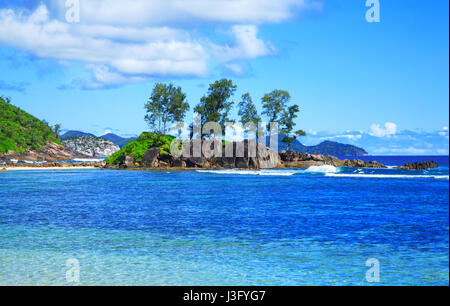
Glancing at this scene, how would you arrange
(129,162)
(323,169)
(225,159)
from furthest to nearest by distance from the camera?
(129,162) < (225,159) < (323,169)

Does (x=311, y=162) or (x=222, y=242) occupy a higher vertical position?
(x=311, y=162)

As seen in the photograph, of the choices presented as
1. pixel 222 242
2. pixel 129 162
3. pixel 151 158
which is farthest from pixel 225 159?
pixel 222 242

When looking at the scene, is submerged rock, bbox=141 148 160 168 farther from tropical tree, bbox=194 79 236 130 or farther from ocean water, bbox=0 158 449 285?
ocean water, bbox=0 158 449 285

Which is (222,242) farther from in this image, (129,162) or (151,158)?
(129,162)

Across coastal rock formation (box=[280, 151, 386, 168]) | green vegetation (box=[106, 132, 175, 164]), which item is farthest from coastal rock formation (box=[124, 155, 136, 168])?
coastal rock formation (box=[280, 151, 386, 168])

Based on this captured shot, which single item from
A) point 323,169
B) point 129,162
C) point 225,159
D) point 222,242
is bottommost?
point 222,242

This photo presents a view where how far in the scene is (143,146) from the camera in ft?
379

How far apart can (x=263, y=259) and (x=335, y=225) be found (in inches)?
423

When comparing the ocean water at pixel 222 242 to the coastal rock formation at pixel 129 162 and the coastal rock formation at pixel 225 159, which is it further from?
the coastal rock formation at pixel 129 162

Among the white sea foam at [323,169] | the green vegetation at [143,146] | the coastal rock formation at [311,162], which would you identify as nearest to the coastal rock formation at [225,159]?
the green vegetation at [143,146]

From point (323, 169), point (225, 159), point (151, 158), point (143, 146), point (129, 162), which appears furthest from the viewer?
point (143, 146)

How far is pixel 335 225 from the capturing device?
1054 inches

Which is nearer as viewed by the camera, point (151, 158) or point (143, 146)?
point (151, 158)
